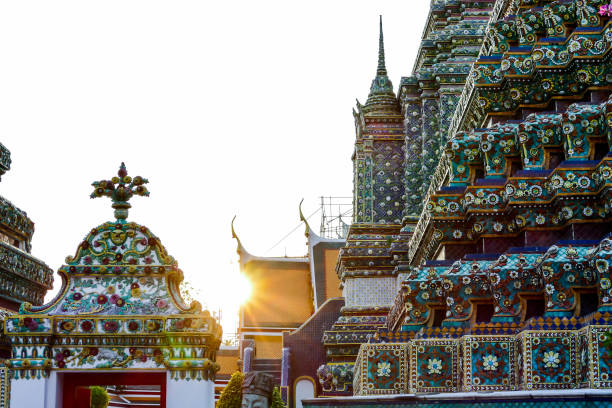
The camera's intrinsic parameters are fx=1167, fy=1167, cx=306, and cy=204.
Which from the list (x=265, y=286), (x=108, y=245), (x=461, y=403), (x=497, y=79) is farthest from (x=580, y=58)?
(x=265, y=286)

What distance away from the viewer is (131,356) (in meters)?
11.0

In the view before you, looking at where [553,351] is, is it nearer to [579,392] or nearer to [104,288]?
[579,392]

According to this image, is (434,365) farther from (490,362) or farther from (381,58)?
(381,58)

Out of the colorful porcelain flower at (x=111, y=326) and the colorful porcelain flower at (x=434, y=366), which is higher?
the colorful porcelain flower at (x=111, y=326)

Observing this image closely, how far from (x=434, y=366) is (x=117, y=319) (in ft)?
14.5

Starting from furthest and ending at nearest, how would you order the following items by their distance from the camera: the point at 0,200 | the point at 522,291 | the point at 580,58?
the point at 580,58 → the point at 522,291 → the point at 0,200

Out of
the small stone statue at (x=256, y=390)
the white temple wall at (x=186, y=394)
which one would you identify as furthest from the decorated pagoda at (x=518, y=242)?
A: the white temple wall at (x=186, y=394)

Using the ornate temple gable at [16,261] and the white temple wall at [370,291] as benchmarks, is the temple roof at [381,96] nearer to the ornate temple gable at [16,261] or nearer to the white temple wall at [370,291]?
the white temple wall at [370,291]

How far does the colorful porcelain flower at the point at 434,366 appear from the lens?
544 inches

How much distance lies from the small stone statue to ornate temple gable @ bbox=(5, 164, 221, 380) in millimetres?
2088

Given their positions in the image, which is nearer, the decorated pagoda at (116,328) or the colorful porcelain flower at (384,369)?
the decorated pagoda at (116,328)

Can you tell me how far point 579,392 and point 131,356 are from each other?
4.21m

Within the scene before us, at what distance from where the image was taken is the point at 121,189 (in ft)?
37.6

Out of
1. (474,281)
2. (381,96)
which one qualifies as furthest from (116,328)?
(381,96)
